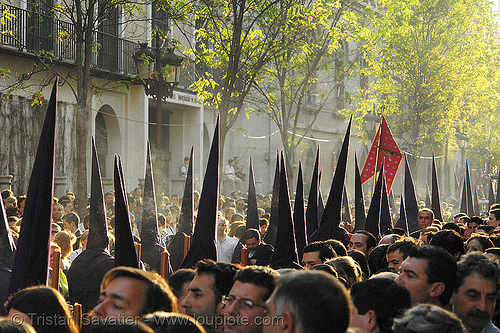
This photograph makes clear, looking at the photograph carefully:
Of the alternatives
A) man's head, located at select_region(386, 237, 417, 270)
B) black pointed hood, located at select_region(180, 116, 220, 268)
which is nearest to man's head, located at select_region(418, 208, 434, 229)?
man's head, located at select_region(386, 237, 417, 270)

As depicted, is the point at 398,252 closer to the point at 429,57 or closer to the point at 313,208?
the point at 313,208

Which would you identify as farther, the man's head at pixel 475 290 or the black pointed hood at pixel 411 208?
the black pointed hood at pixel 411 208

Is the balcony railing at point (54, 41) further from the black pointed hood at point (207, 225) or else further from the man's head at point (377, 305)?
the man's head at point (377, 305)

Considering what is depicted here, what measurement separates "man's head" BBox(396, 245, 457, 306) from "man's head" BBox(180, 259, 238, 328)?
3.85 ft

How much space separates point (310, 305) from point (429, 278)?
2.01 metres

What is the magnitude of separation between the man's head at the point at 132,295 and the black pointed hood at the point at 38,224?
1.05m

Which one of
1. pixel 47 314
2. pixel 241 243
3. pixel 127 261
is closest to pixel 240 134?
pixel 241 243

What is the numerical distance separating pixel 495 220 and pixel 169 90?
6566mm

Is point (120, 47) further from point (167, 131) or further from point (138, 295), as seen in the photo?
point (138, 295)

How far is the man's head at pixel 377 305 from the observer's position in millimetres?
3680

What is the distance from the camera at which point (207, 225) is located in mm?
6520

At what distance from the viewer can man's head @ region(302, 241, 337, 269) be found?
20.0ft

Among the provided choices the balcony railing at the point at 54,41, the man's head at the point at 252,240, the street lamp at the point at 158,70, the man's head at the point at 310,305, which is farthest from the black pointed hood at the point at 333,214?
the balcony railing at the point at 54,41

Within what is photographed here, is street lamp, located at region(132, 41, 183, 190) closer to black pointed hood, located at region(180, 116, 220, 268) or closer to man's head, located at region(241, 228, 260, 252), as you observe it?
man's head, located at region(241, 228, 260, 252)
